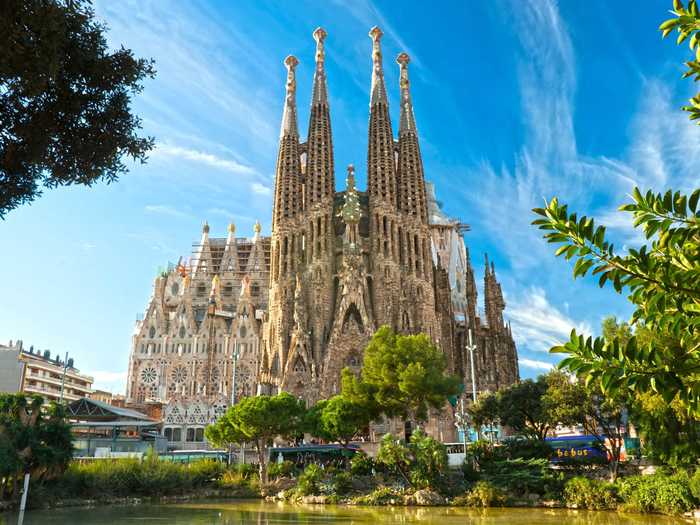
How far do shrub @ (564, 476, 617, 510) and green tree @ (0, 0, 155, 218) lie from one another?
1964 cm

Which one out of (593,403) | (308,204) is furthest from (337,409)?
(308,204)

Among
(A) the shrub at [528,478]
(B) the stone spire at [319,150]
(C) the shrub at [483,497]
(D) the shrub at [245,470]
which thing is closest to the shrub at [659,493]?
(A) the shrub at [528,478]

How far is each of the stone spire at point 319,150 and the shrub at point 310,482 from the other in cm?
3120

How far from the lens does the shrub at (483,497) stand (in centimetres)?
2221

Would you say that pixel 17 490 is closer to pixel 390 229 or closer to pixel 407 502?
pixel 407 502

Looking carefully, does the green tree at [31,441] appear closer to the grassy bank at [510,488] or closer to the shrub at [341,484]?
the grassy bank at [510,488]

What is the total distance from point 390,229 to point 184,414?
25.7m

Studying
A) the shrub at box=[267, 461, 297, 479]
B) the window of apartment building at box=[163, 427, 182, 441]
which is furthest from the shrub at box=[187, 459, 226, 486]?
the window of apartment building at box=[163, 427, 182, 441]

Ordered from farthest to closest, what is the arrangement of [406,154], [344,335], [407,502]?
[406,154]
[344,335]
[407,502]

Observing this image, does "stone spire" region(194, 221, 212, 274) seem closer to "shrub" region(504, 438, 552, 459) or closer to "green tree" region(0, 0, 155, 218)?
"shrub" region(504, 438, 552, 459)

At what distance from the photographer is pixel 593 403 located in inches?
Answer: 928

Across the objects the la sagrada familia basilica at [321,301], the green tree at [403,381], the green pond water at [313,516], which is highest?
the la sagrada familia basilica at [321,301]

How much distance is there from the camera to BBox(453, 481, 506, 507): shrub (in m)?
22.2

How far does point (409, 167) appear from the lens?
5612 centimetres
